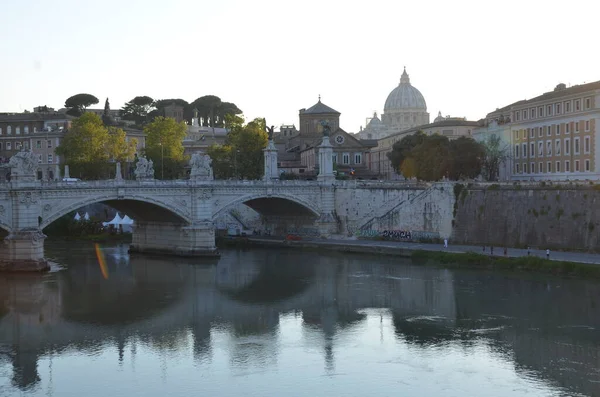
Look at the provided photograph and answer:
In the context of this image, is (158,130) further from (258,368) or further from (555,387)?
(555,387)

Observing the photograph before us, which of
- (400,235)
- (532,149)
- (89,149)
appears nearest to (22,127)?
(89,149)

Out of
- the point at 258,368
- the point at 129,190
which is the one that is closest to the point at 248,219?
the point at 129,190

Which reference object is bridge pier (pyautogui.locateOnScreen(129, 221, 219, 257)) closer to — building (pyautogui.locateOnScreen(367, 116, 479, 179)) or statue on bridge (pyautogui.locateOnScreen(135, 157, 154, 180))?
statue on bridge (pyautogui.locateOnScreen(135, 157, 154, 180))

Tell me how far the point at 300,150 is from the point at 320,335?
50788 millimetres

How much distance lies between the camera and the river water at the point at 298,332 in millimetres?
19438

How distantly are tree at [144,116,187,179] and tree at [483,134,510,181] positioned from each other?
67.1 ft

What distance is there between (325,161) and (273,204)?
3681 millimetres

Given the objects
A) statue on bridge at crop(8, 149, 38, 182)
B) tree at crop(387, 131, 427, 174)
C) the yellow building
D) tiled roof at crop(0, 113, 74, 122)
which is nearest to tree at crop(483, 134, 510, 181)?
the yellow building

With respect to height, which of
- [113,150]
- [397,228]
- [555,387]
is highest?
[113,150]

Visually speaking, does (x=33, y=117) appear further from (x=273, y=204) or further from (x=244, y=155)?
(x=273, y=204)

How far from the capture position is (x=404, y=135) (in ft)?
229

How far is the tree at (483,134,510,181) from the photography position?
48.6m

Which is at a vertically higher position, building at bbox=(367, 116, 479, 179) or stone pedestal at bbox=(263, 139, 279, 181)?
building at bbox=(367, 116, 479, 179)

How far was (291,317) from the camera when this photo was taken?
26.6 meters
